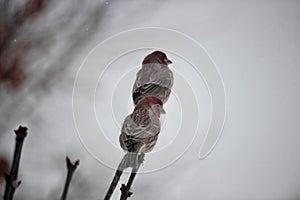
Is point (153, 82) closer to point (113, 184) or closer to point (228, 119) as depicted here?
point (113, 184)

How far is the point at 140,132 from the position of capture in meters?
0.34

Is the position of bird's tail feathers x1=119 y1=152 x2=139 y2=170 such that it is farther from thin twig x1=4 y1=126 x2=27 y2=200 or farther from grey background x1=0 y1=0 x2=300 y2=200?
grey background x1=0 y1=0 x2=300 y2=200

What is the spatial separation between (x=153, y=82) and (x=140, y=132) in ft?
0.18

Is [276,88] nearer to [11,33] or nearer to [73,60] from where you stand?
[73,60]

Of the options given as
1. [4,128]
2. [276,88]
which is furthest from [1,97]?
[276,88]

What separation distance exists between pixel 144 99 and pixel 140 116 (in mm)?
17

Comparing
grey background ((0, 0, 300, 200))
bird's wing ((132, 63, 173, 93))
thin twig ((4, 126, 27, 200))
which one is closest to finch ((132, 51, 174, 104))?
bird's wing ((132, 63, 173, 93))

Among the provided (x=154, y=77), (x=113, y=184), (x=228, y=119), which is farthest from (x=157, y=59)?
(x=228, y=119)

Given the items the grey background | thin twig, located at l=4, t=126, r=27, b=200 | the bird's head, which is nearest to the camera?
thin twig, located at l=4, t=126, r=27, b=200

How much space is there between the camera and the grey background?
2.37 ft

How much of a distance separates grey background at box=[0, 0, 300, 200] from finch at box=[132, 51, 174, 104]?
331mm

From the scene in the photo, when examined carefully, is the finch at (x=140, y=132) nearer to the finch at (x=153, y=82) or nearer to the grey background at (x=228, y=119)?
the finch at (x=153, y=82)

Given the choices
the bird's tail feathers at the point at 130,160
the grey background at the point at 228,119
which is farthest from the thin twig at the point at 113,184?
the grey background at the point at 228,119

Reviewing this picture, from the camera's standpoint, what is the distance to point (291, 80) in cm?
92
